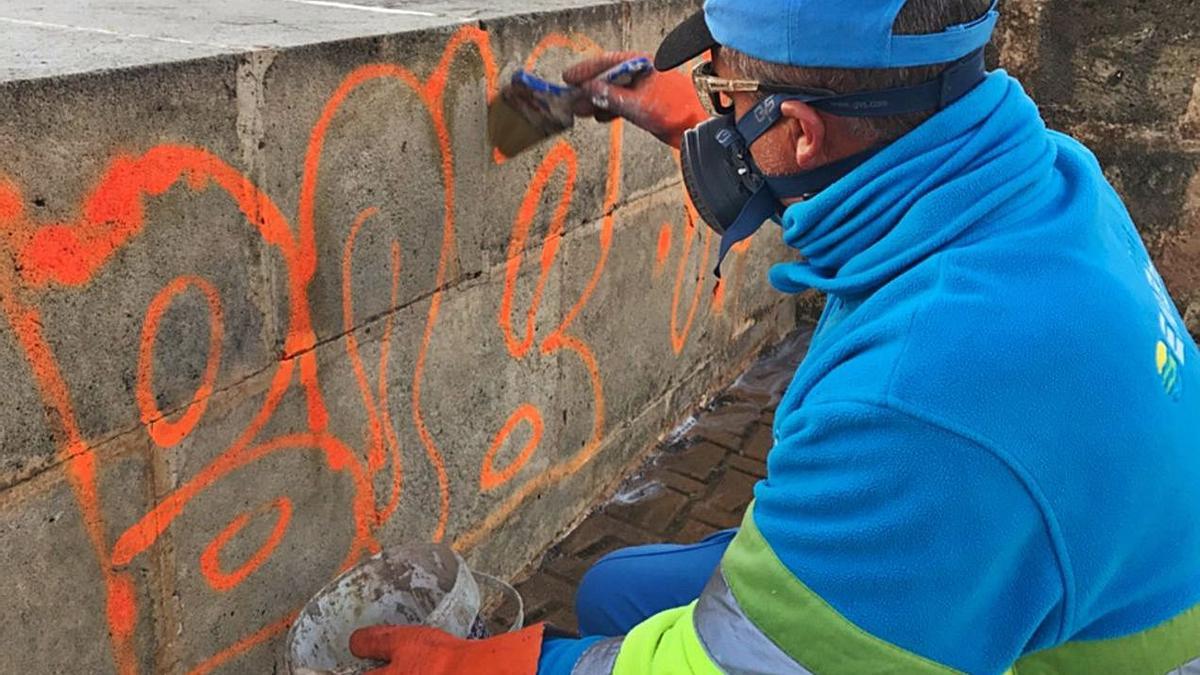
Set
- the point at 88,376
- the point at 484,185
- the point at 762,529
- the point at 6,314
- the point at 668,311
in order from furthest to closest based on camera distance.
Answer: the point at 668,311, the point at 484,185, the point at 88,376, the point at 6,314, the point at 762,529

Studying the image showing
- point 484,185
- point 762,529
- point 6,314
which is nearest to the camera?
point 762,529

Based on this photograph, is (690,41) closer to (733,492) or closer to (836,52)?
(836,52)

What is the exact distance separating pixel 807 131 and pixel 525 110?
133 cm

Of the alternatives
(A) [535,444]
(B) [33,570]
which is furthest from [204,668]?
(A) [535,444]

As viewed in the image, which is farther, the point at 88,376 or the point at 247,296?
the point at 247,296

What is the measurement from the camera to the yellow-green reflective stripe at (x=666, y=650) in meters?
1.64

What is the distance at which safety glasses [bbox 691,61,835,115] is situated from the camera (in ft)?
5.86

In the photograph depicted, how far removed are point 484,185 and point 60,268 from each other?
125 cm

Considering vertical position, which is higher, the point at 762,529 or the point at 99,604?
the point at 762,529

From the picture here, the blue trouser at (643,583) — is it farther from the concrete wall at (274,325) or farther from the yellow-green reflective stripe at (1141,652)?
the yellow-green reflective stripe at (1141,652)

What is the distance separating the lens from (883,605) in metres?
1.50

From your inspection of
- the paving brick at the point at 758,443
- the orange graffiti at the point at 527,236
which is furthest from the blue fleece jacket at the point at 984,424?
the paving brick at the point at 758,443

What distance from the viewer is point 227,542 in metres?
2.39

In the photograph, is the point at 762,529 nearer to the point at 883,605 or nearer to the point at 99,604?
the point at 883,605
